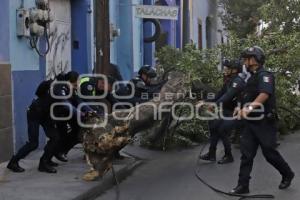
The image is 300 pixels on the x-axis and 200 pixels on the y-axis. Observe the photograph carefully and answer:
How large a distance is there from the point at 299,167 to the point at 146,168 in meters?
2.39

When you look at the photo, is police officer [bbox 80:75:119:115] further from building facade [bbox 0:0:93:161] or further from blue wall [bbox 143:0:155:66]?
blue wall [bbox 143:0:155:66]

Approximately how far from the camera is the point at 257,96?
7938 millimetres

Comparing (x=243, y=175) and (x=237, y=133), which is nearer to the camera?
(x=243, y=175)

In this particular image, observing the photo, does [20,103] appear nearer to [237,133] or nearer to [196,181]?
[196,181]

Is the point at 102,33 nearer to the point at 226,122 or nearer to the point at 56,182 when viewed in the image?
the point at 226,122

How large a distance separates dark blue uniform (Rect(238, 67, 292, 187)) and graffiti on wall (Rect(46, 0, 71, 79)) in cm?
513

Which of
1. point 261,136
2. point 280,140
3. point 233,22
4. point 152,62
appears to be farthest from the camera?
point 233,22

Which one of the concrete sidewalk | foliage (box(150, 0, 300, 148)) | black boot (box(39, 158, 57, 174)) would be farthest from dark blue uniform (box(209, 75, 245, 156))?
black boot (box(39, 158, 57, 174))

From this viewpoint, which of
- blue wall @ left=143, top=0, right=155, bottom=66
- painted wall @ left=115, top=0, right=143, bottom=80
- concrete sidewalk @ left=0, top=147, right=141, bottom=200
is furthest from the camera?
blue wall @ left=143, top=0, right=155, bottom=66

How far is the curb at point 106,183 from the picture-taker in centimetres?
771

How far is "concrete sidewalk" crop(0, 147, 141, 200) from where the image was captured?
24.6ft

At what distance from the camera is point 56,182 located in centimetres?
823

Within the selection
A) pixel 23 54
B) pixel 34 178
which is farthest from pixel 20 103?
pixel 34 178

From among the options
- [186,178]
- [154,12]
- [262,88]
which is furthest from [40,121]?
[154,12]
